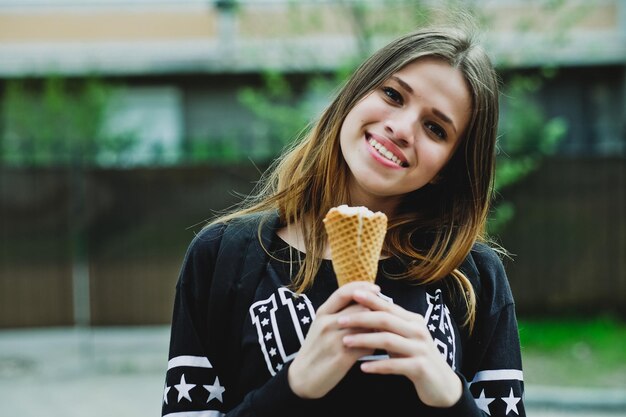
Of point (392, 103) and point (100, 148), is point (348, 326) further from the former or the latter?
point (100, 148)

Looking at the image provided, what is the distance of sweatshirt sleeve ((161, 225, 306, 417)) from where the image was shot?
1.69m

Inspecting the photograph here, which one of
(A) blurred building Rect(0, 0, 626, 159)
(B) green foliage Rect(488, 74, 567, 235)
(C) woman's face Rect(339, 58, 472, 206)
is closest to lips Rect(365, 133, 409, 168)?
(C) woman's face Rect(339, 58, 472, 206)

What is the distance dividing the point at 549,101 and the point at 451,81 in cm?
1298

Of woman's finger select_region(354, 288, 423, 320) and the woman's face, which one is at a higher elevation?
the woman's face

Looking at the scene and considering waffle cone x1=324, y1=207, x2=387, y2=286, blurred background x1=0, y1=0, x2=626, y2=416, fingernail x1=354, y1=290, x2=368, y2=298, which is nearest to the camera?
fingernail x1=354, y1=290, x2=368, y2=298

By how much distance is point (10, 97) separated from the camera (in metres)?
12.9

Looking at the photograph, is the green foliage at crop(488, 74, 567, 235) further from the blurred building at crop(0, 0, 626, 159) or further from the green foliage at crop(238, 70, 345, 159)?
the blurred building at crop(0, 0, 626, 159)

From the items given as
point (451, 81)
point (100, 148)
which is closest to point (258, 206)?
point (451, 81)

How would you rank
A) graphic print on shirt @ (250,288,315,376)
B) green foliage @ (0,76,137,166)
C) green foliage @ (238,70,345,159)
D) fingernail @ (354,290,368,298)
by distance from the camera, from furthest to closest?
green foliage @ (0,76,137,166) → green foliage @ (238,70,345,159) → graphic print on shirt @ (250,288,315,376) → fingernail @ (354,290,368,298)

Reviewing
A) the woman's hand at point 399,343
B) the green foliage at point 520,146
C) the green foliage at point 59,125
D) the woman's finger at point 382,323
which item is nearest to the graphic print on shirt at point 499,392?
the woman's hand at point 399,343

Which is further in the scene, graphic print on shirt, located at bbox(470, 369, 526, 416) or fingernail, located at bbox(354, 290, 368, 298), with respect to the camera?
graphic print on shirt, located at bbox(470, 369, 526, 416)

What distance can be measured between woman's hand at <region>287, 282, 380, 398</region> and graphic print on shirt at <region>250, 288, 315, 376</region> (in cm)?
17

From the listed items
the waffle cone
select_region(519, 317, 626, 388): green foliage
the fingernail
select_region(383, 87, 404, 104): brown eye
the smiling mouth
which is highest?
select_region(519, 317, 626, 388): green foliage

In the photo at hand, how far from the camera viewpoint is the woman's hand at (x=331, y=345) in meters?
1.41
